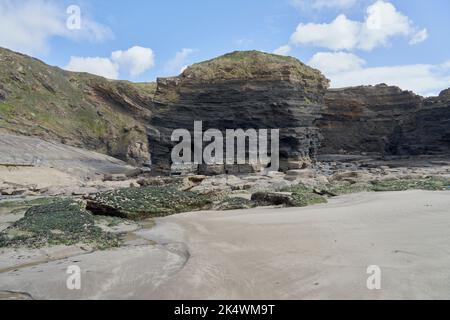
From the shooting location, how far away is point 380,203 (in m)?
12.6

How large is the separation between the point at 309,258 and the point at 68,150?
47871 mm

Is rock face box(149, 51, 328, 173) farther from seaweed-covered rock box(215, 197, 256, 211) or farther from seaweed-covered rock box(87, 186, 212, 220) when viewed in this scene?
seaweed-covered rock box(87, 186, 212, 220)

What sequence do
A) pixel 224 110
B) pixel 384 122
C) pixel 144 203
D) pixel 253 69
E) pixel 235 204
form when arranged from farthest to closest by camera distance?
1. pixel 384 122
2. pixel 253 69
3. pixel 224 110
4. pixel 235 204
5. pixel 144 203

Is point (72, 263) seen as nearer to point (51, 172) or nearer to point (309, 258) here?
point (309, 258)

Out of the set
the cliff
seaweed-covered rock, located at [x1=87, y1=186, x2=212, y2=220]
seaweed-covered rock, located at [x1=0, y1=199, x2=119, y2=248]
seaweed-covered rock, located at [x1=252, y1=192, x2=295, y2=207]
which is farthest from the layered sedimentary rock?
seaweed-covered rock, located at [x1=0, y1=199, x2=119, y2=248]

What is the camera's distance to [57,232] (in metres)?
10.4

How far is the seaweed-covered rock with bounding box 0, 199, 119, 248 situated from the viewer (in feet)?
30.9

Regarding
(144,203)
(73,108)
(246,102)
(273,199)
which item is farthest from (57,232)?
(73,108)

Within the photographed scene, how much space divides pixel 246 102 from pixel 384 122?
129 ft

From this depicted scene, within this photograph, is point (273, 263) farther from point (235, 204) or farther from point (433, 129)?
point (433, 129)

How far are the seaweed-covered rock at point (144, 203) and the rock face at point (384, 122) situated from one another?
46.3 metres

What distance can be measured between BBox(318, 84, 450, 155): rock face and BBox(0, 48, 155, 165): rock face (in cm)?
3456
